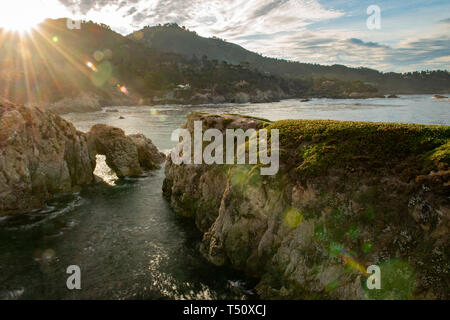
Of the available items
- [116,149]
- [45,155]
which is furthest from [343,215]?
[116,149]

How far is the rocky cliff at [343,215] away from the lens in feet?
31.8

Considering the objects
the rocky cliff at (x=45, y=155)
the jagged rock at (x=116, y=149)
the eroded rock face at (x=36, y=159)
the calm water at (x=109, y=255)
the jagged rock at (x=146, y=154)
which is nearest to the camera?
the calm water at (x=109, y=255)

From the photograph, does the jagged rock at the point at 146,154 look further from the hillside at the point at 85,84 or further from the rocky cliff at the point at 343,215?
the hillside at the point at 85,84

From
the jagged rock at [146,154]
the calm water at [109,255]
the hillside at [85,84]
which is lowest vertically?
the calm water at [109,255]

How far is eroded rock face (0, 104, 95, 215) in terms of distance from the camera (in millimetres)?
20938

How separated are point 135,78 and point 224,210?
18794 centimetres

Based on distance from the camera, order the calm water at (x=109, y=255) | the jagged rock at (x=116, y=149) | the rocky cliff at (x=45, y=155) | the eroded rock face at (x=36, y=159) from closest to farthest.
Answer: the calm water at (x=109, y=255) < the eroded rock face at (x=36, y=159) < the rocky cliff at (x=45, y=155) < the jagged rock at (x=116, y=149)

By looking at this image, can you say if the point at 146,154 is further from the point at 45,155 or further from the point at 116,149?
the point at 45,155

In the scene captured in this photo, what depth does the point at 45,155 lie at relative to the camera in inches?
957

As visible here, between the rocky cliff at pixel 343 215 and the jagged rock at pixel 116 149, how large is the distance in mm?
18367

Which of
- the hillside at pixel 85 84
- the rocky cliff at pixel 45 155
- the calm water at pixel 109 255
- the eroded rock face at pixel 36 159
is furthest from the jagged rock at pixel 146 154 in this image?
the hillside at pixel 85 84

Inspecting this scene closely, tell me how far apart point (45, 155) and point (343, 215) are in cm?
2313

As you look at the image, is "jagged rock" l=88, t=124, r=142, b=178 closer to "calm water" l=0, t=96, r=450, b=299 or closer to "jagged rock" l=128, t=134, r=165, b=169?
"jagged rock" l=128, t=134, r=165, b=169

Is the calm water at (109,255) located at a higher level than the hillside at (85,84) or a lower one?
lower
